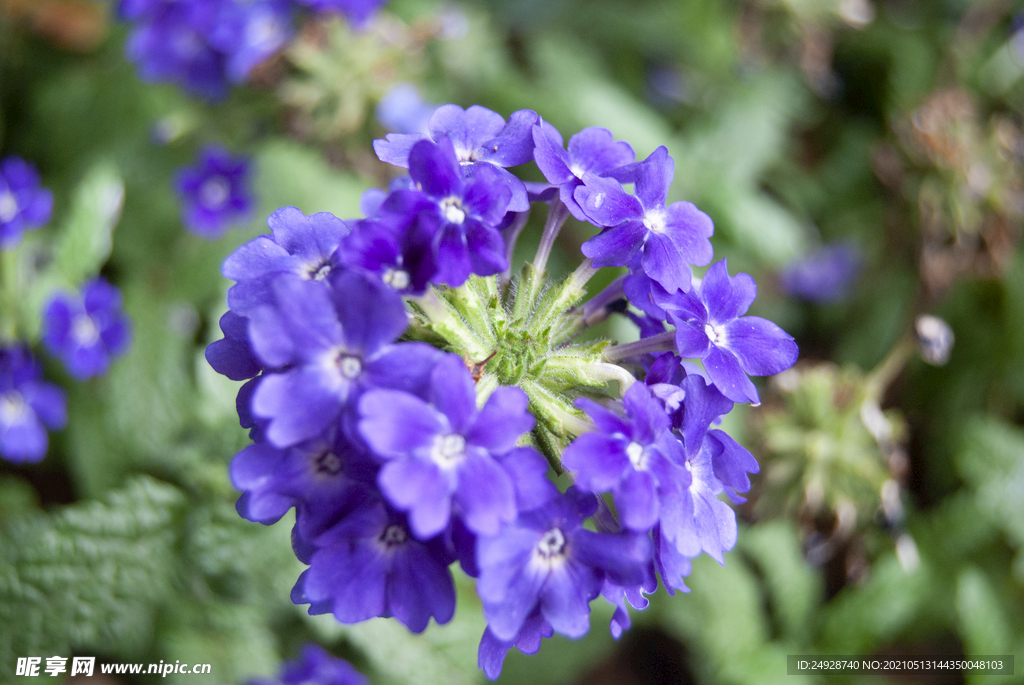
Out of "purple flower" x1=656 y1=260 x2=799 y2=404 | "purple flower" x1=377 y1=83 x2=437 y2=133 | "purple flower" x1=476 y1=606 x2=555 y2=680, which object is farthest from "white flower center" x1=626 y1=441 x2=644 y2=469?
"purple flower" x1=377 y1=83 x2=437 y2=133

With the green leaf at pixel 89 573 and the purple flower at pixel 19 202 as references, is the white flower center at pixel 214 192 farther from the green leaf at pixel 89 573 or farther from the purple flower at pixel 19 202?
the green leaf at pixel 89 573

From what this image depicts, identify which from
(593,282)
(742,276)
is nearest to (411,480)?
(742,276)

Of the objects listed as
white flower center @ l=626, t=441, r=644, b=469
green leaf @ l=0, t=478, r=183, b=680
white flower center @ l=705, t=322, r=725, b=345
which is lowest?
green leaf @ l=0, t=478, r=183, b=680

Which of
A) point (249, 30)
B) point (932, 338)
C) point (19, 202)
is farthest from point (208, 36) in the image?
point (932, 338)

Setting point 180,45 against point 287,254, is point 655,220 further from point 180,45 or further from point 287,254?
point 180,45

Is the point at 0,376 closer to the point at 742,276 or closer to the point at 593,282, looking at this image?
the point at 593,282

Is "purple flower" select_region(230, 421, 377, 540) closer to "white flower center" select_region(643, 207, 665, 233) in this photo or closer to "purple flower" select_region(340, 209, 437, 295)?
"purple flower" select_region(340, 209, 437, 295)

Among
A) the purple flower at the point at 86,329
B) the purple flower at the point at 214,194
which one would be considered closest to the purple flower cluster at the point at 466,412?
the purple flower at the point at 86,329
